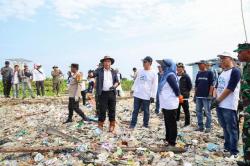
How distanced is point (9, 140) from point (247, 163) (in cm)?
684

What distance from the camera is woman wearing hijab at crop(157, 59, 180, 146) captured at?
874 centimetres

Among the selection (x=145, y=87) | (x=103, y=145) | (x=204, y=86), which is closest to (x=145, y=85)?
(x=145, y=87)

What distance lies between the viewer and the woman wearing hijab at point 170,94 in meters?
8.74

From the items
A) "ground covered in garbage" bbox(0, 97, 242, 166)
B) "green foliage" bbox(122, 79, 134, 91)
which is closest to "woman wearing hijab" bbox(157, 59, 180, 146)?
"ground covered in garbage" bbox(0, 97, 242, 166)

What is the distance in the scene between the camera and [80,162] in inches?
314

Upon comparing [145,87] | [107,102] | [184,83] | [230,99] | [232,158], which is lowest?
[232,158]

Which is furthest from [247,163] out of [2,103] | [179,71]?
[2,103]

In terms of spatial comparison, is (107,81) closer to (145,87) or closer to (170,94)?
(145,87)

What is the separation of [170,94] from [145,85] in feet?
7.70

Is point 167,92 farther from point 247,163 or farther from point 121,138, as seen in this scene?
point 247,163

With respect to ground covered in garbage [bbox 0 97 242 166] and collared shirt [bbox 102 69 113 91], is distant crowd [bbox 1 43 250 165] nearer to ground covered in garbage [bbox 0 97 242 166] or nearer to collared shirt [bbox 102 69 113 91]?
collared shirt [bbox 102 69 113 91]

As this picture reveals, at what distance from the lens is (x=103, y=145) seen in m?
9.03

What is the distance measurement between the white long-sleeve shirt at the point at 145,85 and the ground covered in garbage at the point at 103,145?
1.06 meters

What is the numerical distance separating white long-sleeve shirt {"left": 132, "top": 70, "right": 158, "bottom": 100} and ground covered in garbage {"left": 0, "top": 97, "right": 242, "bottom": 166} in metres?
1.06
